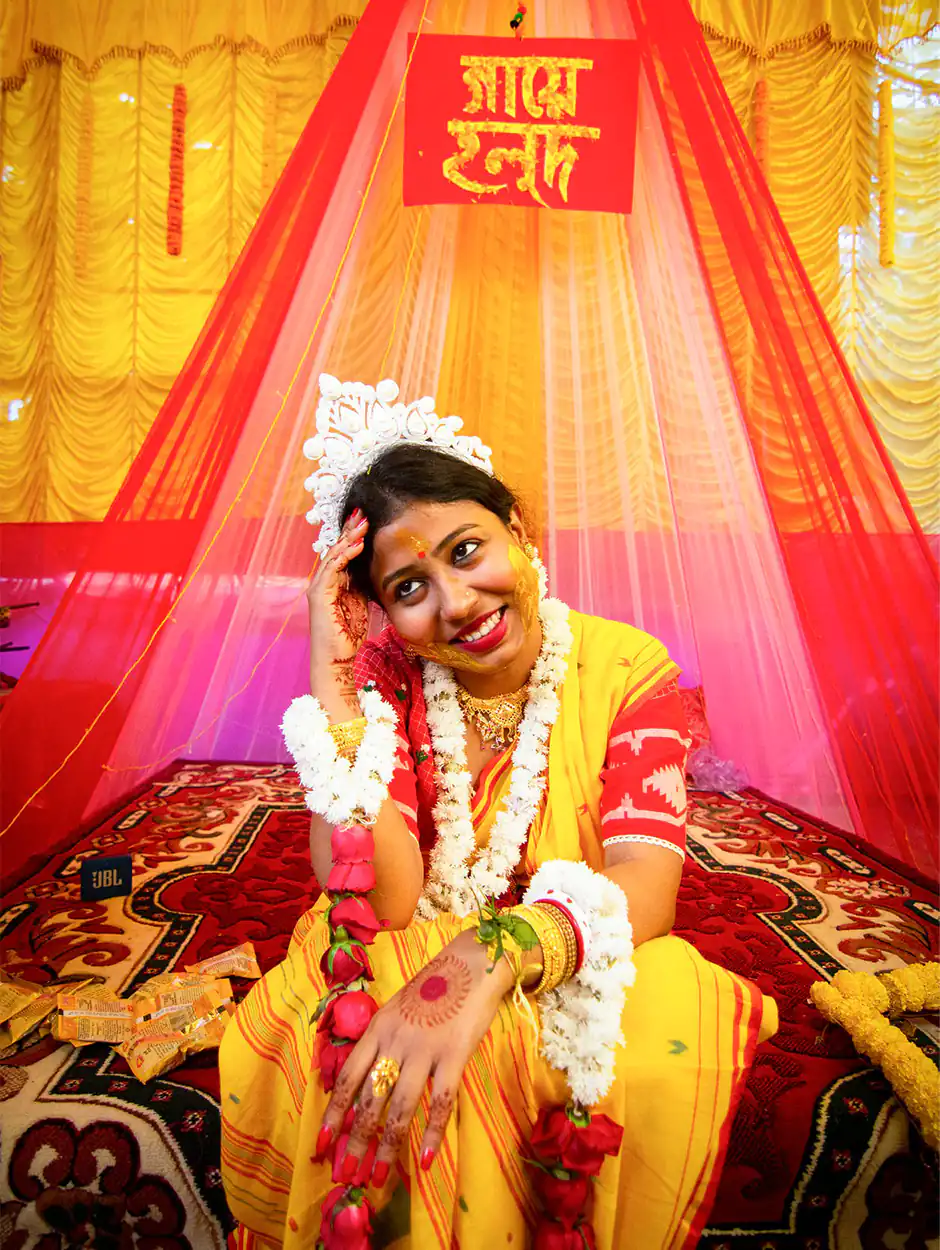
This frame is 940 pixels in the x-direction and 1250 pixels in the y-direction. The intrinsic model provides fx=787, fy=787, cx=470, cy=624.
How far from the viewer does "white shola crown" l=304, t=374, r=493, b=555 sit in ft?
5.12

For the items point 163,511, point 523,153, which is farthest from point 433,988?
point 523,153

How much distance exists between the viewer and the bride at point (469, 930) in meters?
0.99

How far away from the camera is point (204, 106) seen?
466cm

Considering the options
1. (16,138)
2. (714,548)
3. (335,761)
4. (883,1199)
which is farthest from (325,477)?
(16,138)

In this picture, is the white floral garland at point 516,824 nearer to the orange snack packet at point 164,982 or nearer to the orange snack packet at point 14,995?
the orange snack packet at point 164,982

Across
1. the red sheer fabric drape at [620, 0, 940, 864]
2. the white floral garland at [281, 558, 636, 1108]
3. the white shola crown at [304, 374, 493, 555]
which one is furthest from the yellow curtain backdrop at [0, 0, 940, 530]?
the white floral garland at [281, 558, 636, 1108]

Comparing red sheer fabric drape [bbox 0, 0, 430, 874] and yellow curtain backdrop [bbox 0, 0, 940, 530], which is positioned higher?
yellow curtain backdrop [bbox 0, 0, 940, 530]

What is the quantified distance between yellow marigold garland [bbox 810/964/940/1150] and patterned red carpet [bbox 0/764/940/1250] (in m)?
0.04

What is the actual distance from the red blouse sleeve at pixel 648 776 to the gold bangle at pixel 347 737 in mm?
441

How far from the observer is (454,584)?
1384 millimetres

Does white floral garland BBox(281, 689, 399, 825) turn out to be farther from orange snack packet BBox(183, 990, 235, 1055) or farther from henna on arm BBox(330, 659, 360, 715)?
orange snack packet BBox(183, 990, 235, 1055)

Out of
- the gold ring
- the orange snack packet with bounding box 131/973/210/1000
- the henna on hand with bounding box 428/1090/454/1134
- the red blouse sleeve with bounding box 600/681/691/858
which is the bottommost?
the orange snack packet with bounding box 131/973/210/1000

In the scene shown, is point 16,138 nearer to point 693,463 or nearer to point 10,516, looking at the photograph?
point 10,516

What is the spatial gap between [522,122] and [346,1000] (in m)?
2.70
